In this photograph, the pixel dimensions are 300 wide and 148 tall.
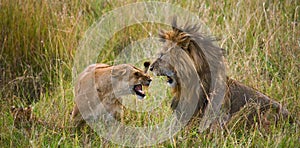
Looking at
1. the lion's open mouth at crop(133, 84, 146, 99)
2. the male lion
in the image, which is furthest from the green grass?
the lion's open mouth at crop(133, 84, 146, 99)

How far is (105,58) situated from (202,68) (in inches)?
81.0

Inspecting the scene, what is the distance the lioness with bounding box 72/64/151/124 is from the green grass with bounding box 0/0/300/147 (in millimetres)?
236

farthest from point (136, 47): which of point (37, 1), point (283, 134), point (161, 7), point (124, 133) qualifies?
point (283, 134)

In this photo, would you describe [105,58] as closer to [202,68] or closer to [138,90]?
[138,90]

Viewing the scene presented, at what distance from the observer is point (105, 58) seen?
6.27 m

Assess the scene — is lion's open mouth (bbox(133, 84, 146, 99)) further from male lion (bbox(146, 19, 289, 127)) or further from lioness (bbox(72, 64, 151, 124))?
male lion (bbox(146, 19, 289, 127))

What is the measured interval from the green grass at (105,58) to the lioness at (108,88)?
0.24m

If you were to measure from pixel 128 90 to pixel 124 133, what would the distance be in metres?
0.41

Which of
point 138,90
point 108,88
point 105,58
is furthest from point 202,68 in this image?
point 105,58

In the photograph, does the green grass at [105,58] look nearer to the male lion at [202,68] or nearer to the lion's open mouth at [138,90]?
the male lion at [202,68]

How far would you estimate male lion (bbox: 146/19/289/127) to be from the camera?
4320mm

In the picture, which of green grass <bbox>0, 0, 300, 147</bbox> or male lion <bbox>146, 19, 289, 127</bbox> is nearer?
male lion <bbox>146, 19, 289, 127</bbox>

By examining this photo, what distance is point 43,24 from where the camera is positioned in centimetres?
609

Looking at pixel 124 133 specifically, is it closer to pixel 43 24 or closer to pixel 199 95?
pixel 199 95
